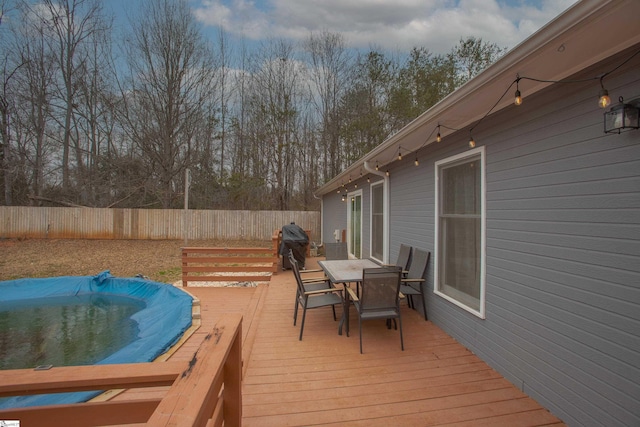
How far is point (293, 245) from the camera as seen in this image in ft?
23.8

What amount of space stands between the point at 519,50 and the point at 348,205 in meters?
6.53

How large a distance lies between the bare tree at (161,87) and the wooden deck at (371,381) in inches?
522

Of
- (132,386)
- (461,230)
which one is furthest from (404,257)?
(132,386)

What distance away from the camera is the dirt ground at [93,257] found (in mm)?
8359

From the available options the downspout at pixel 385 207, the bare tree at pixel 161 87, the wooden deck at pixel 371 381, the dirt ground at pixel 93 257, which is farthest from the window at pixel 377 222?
the bare tree at pixel 161 87

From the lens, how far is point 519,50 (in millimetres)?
1665

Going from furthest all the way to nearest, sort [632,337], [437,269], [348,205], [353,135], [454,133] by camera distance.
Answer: [353,135], [348,205], [437,269], [454,133], [632,337]

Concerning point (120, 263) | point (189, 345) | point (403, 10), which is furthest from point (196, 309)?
point (403, 10)

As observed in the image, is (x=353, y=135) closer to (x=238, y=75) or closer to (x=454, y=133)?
(x=238, y=75)

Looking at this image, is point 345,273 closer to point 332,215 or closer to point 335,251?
point 335,251

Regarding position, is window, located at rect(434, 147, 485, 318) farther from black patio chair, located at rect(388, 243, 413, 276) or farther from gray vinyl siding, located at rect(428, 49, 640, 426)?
black patio chair, located at rect(388, 243, 413, 276)

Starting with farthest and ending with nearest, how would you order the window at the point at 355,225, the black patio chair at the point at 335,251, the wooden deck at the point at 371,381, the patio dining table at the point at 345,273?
the window at the point at 355,225
the black patio chair at the point at 335,251
the patio dining table at the point at 345,273
the wooden deck at the point at 371,381

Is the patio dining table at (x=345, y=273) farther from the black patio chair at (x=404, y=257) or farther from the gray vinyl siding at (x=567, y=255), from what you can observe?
the gray vinyl siding at (x=567, y=255)

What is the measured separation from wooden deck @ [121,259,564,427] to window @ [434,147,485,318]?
0.56m
